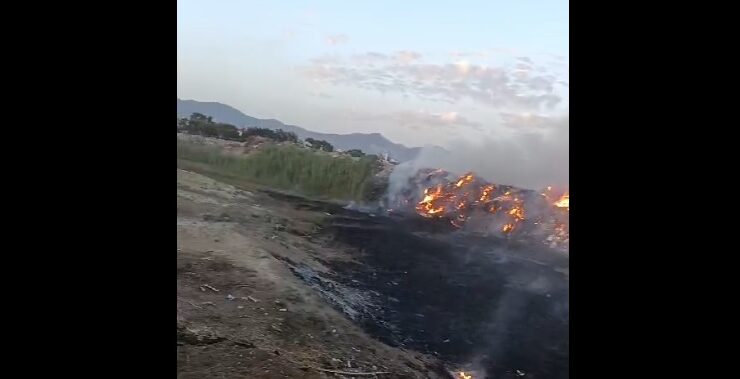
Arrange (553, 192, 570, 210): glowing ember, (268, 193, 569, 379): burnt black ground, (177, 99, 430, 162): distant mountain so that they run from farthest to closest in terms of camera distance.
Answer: (177, 99, 430, 162): distant mountain < (268, 193, 569, 379): burnt black ground < (553, 192, 570, 210): glowing ember

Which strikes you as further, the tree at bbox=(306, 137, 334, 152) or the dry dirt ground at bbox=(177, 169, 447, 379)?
the tree at bbox=(306, 137, 334, 152)

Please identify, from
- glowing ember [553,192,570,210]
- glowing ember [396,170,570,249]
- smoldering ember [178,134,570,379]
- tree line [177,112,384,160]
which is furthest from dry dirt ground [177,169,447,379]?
glowing ember [553,192,570,210]

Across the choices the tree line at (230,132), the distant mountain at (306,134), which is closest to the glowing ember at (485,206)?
the distant mountain at (306,134)

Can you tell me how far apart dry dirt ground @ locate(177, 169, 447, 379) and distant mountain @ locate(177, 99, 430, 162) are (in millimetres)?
269

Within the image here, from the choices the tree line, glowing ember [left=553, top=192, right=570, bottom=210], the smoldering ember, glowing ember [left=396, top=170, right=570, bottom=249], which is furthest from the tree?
glowing ember [left=553, top=192, right=570, bottom=210]

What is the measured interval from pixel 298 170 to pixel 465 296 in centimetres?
83

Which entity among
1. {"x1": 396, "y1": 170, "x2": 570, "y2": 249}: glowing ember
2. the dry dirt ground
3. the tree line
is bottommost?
the dry dirt ground

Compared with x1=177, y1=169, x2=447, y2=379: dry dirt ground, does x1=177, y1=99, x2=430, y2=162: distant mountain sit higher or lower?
higher

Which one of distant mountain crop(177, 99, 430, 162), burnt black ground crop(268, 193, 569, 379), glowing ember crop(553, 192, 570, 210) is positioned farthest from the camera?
distant mountain crop(177, 99, 430, 162)

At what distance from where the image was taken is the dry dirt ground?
1.84m

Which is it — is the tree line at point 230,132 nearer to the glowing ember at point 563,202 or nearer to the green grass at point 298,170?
the green grass at point 298,170

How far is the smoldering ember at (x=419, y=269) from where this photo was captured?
185 centimetres

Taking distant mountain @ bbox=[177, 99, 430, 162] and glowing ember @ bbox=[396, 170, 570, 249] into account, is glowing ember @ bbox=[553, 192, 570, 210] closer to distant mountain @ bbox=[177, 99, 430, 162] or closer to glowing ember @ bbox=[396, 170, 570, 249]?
glowing ember @ bbox=[396, 170, 570, 249]
